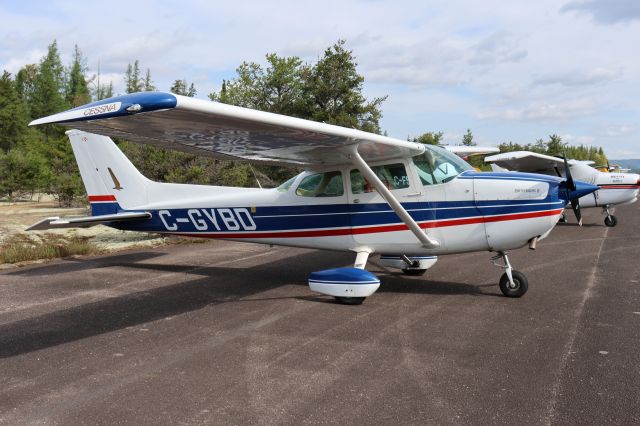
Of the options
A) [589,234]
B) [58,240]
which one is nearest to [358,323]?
[58,240]

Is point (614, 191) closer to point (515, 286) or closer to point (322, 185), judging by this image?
point (515, 286)

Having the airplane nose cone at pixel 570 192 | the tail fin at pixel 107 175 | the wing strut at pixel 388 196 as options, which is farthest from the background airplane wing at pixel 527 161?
the tail fin at pixel 107 175

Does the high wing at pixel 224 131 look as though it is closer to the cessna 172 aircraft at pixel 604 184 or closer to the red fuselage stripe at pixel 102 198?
the red fuselage stripe at pixel 102 198

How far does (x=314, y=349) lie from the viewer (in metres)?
4.77

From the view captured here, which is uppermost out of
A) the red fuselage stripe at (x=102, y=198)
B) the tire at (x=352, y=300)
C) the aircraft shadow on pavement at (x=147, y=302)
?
the red fuselage stripe at (x=102, y=198)

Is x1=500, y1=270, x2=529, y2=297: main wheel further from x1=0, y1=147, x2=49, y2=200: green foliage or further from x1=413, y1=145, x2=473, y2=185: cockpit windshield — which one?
x1=0, y1=147, x2=49, y2=200: green foliage

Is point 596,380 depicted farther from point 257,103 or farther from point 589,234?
point 257,103

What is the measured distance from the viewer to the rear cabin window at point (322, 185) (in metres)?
7.60

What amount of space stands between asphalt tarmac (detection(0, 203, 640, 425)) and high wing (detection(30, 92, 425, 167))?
2.05 meters

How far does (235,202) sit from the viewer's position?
8.41m

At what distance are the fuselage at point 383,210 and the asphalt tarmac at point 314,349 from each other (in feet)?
2.65

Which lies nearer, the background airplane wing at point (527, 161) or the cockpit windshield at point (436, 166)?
the cockpit windshield at point (436, 166)

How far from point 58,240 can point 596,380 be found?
38.9 ft

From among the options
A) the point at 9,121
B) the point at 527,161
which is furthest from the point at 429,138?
the point at 9,121
